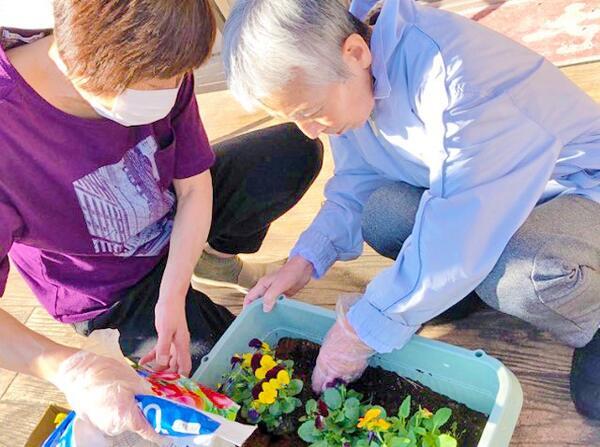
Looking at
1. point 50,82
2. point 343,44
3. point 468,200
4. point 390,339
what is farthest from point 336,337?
point 50,82

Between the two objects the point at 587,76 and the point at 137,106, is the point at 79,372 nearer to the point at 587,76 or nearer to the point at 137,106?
the point at 137,106

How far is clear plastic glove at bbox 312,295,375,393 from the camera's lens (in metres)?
1.10

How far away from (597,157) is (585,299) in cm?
23

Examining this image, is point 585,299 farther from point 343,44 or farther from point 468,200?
point 343,44

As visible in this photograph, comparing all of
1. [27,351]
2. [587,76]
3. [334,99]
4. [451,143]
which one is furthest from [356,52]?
[587,76]

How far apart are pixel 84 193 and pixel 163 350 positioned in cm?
30

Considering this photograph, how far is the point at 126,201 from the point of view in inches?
47.1

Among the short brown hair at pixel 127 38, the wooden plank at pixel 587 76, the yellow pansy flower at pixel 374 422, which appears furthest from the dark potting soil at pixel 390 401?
the wooden plank at pixel 587 76

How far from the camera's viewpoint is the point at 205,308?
1.44 m

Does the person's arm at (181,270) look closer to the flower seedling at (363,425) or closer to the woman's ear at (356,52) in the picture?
the flower seedling at (363,425)

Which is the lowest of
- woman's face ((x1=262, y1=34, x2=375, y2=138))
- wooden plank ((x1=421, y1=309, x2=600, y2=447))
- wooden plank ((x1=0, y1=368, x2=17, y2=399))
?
wooden plank ((x1=0, y1=368, x2=17, y2=399))

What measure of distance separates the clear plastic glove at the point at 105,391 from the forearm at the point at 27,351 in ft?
0.13

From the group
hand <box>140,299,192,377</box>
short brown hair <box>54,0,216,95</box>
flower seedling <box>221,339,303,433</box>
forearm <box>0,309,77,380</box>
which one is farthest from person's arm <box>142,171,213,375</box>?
short brown hair <box>54,0,216,95</box>

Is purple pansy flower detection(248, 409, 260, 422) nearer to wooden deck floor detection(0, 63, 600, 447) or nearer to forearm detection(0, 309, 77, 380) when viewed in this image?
forearm detection(0, 309, 77, 380)
